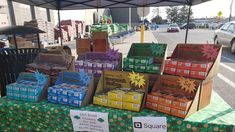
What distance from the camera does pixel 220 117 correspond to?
1.66 metres

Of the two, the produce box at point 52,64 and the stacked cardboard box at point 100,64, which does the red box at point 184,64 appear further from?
the produce box at point 52,64

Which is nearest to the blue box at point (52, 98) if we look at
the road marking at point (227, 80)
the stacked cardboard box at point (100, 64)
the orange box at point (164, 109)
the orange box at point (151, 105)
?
the stacked cardboard box at point (100, 64)

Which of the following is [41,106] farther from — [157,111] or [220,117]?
[220,117]

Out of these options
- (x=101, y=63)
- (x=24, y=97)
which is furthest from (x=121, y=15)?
(x=24, y=97)

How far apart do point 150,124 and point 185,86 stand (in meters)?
0.51

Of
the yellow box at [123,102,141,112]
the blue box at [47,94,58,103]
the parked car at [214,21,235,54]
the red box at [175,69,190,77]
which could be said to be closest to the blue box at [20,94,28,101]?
the blue box at [47,94,58,103]

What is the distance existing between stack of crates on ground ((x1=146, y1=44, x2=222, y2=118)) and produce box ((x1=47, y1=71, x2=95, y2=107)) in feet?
2.14

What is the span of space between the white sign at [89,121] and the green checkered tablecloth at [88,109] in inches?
1.9

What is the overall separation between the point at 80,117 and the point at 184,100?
3.31ft

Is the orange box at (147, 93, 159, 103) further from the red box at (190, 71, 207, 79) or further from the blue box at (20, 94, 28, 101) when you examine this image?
the blue box at (20, 94, 28, 101)

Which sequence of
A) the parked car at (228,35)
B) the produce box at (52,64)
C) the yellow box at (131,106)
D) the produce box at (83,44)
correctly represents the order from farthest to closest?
the parked car at (228,35), the produce box at (83,44), the produce box at (52,64), the yellow box at (131,106)

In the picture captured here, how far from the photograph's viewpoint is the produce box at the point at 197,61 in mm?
1802

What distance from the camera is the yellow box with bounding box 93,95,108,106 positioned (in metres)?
1.85

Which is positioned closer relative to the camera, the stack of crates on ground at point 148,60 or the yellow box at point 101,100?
the yellow box at point 101,100
